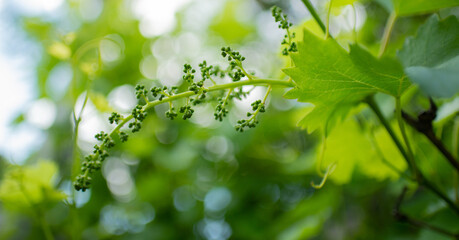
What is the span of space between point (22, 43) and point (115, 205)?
4.02 feet

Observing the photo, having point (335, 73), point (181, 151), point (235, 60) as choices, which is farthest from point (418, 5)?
point (181, 151)

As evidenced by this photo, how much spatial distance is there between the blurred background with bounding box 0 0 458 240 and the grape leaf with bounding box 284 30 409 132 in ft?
2.04

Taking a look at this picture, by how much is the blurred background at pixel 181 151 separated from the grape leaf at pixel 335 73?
2.04ft

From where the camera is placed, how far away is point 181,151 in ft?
5.94

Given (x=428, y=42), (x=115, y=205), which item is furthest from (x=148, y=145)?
(x=428, y=42)

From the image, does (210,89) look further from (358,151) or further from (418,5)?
(358,151)

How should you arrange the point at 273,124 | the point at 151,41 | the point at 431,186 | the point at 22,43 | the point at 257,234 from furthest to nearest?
the point at 22,43, the point at 151,41, the point at 273,124, the point at 257,234, the point at 431,186

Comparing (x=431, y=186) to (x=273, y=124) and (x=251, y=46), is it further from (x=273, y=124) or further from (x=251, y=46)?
(x=251, y=46)

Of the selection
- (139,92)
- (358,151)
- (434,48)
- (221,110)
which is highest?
(139,92)

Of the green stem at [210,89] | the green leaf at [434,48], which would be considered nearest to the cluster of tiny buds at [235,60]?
the green stem at [210,89]

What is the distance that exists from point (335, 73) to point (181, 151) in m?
1.23

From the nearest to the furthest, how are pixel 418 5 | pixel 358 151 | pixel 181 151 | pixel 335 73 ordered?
pixel 335 73, pixel 418 5, pixel 358 151, pixel 181 151

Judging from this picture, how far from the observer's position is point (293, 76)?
0.69 metres

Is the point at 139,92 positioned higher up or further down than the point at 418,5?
higher up
